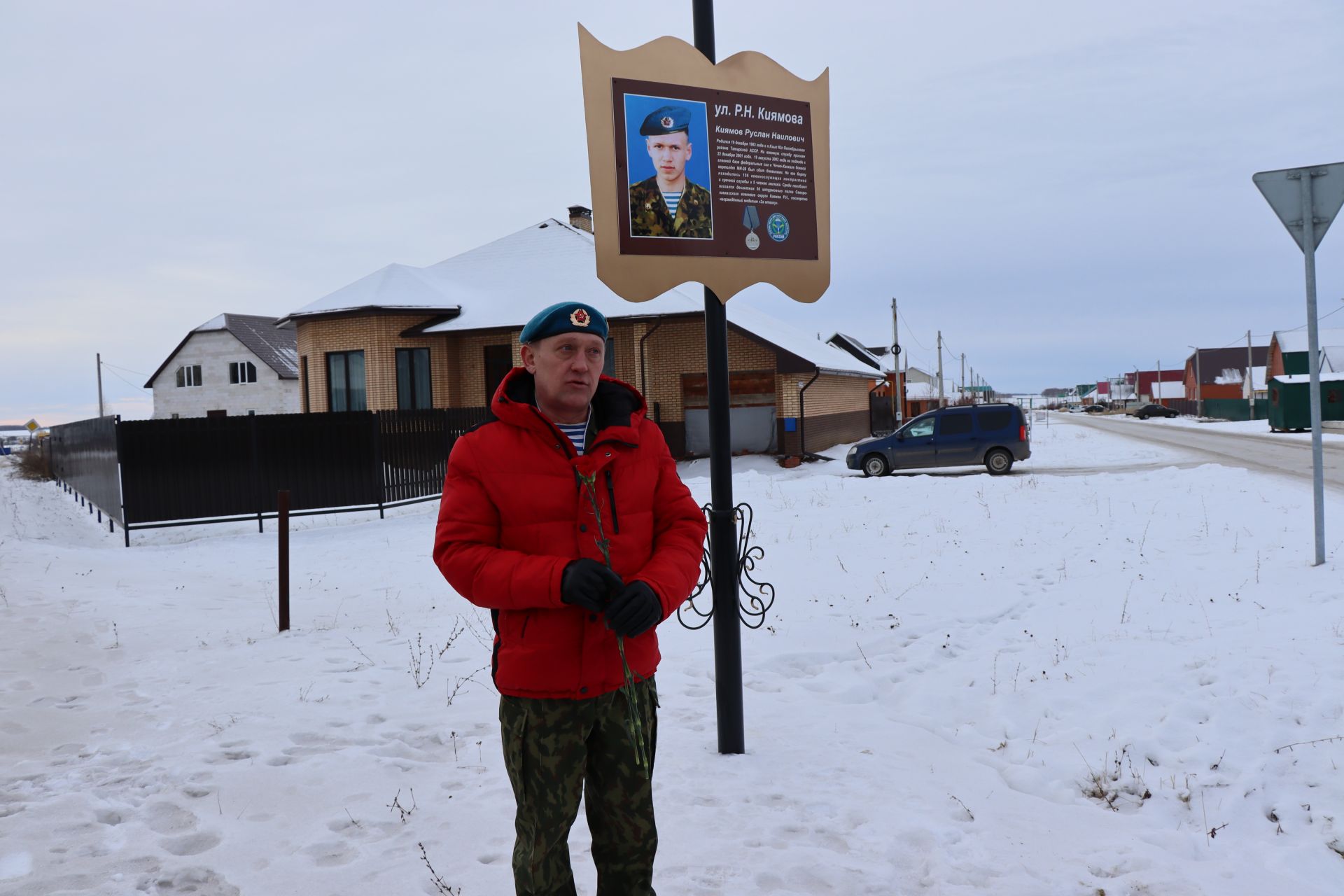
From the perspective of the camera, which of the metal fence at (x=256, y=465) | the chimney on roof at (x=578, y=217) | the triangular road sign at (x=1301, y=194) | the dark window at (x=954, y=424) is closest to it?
the triangular road sign at (x=1301, y=194)

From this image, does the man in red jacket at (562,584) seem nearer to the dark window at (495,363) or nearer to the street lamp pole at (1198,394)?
the dark window at (495,363)

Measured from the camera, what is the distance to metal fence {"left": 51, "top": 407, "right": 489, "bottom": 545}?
44.6 ft

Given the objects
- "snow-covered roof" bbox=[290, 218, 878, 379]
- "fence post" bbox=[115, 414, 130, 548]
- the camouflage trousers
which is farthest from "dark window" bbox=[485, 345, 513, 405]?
the camouflage trousers

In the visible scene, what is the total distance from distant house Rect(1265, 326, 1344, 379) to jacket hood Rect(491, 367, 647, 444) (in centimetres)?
5565

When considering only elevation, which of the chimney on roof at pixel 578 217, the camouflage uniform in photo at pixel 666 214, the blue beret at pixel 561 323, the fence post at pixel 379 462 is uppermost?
the chimney on roof at pixel 578 217

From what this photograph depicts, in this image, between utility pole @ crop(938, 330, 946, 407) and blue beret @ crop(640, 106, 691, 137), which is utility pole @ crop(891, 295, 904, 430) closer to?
utility pole @ crop(938, 330, 946, 407)

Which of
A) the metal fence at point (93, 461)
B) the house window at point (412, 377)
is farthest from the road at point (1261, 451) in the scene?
the metal fence at point (93, 461)

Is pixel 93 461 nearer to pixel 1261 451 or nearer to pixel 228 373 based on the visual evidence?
pixel 1261 451

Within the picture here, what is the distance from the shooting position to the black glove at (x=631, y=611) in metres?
2.24

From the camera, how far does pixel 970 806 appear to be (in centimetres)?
367

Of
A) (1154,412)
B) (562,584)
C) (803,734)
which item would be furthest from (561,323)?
(1154,412)

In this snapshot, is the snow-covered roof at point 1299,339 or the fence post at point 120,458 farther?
the snow-covered roof at point 1299,339

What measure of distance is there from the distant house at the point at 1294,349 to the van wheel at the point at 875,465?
39.9m

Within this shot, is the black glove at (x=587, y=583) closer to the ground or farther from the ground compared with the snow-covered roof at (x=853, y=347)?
closer to the ground
